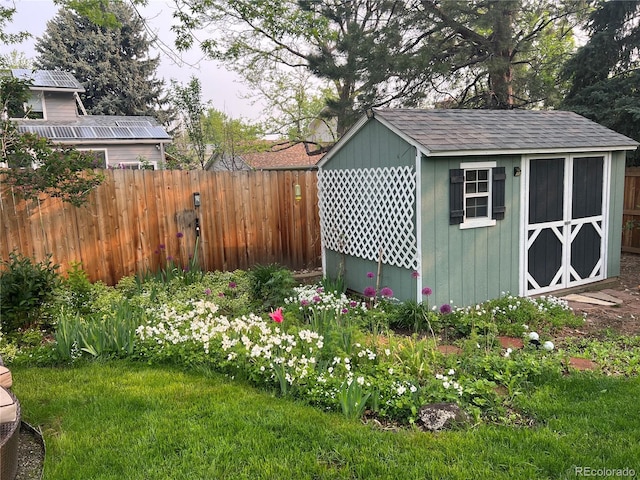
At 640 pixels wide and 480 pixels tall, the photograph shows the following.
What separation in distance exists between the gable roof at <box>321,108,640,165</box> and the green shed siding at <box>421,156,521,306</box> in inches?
7.3

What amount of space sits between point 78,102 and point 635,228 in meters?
20.5

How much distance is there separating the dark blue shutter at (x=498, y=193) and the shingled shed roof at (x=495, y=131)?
283 millimetres

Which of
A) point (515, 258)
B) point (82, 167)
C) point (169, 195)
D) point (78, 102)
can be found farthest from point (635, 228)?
point (78, 102)

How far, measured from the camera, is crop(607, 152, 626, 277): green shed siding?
6902 millimetres

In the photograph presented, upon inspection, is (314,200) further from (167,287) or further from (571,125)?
(571,125)

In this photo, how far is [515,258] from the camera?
6125 mm

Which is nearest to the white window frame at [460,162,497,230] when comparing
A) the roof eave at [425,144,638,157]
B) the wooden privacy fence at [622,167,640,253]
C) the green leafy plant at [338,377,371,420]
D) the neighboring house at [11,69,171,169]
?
the roof eave at [425,144,638,157]

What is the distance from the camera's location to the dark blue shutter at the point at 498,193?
5.76 metres

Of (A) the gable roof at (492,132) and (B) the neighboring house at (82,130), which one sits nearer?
(A) the gable roof at (492,132)

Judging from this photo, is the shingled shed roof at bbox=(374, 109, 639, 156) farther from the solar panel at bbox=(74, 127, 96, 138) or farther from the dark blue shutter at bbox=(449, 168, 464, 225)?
the solar panel at bbox=(74, 127, 96, 138)

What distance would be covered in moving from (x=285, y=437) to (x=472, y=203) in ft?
13.2

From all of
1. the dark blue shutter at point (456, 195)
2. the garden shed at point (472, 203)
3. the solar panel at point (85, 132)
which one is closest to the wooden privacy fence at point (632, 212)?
the garden shed at point (472, 203)

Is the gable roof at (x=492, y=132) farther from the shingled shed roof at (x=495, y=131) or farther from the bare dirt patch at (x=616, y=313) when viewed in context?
the bare dirt patch at (x=616, y=313)

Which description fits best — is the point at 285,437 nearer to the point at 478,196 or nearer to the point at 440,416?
the point at 440,416
